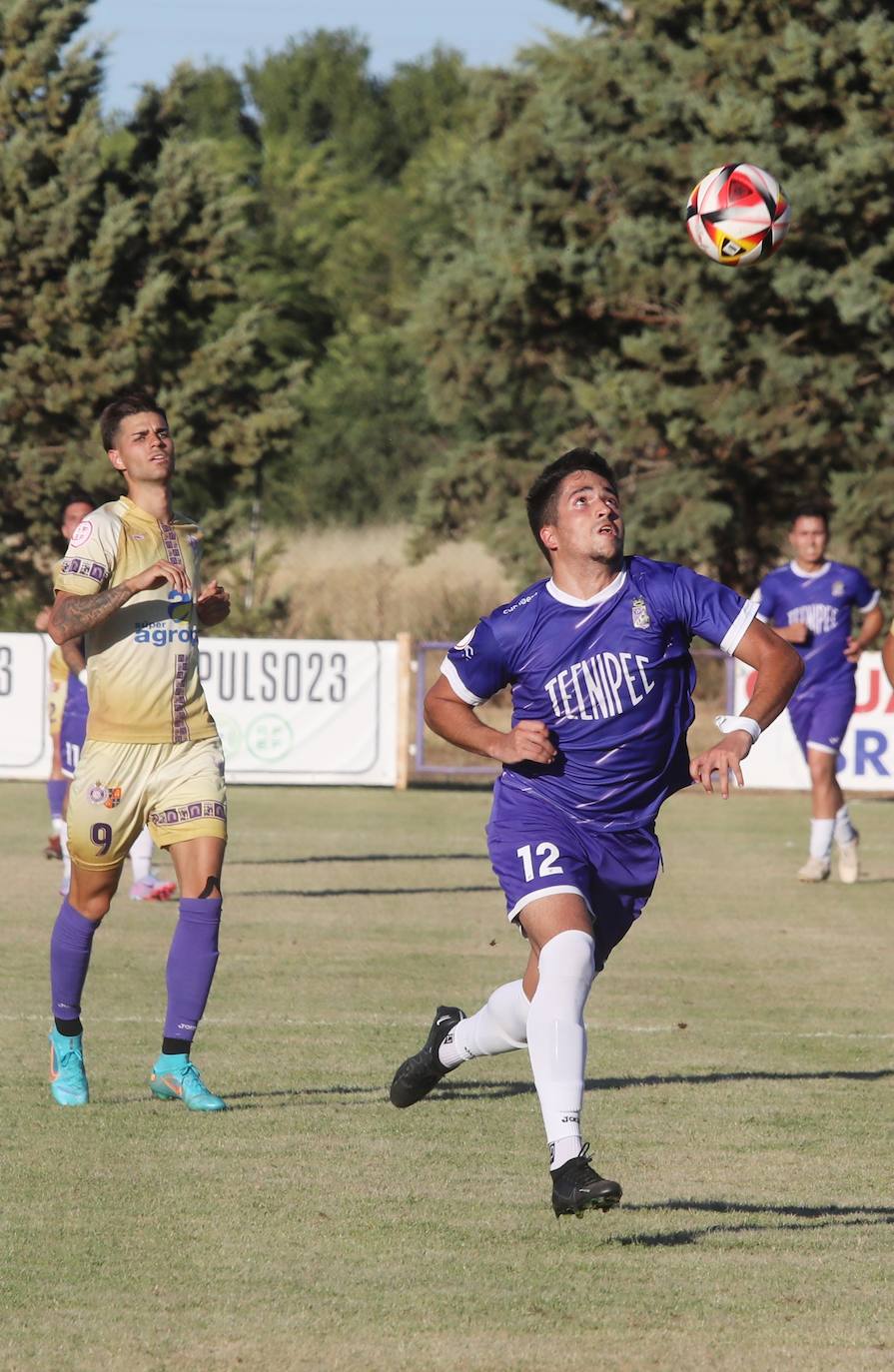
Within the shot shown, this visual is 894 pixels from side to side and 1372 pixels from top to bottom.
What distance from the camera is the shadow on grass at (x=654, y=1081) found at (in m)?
7.87

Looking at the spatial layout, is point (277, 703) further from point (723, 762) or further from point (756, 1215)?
point (723, 762)

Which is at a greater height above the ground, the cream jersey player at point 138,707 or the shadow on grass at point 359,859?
the cream jersey player at point 138,707

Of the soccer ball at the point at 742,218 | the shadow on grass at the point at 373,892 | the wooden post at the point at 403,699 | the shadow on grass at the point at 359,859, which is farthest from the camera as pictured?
the wooden post at the point at 403,699

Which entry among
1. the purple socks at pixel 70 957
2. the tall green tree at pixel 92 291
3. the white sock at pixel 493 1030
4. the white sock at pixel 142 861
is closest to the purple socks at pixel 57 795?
the white sock at pixel 142 861

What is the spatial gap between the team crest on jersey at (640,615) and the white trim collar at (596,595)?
0.08 meters

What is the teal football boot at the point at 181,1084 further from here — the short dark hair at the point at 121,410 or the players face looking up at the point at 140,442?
the short dark hair at the point at 121,410

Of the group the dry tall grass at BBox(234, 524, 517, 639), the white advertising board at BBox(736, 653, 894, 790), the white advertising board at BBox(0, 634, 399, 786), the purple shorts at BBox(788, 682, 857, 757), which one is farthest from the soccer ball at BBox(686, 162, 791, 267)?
the dry tall grass at BBox(234, 524, 517, 639)

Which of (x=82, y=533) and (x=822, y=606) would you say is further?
(x=822, y=606)

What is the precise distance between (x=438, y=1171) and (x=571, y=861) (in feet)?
3.47

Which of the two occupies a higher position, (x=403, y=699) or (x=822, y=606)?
(x=822, y=606)

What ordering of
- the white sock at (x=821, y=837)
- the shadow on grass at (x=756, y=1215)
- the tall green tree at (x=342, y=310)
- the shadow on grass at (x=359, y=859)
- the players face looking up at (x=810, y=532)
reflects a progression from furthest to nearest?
the tall green tree at (x=342, y=310) < the shadow on grass at (x=359, y=859) < the white sock at (x=821, y=837) < the players face looking up at (x=810, y=532) < the shadow on grass at (x=756, y=1215)

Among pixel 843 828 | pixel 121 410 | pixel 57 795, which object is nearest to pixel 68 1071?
pixel 121 410

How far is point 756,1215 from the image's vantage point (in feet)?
19.6

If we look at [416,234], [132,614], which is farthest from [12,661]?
[416,234]
